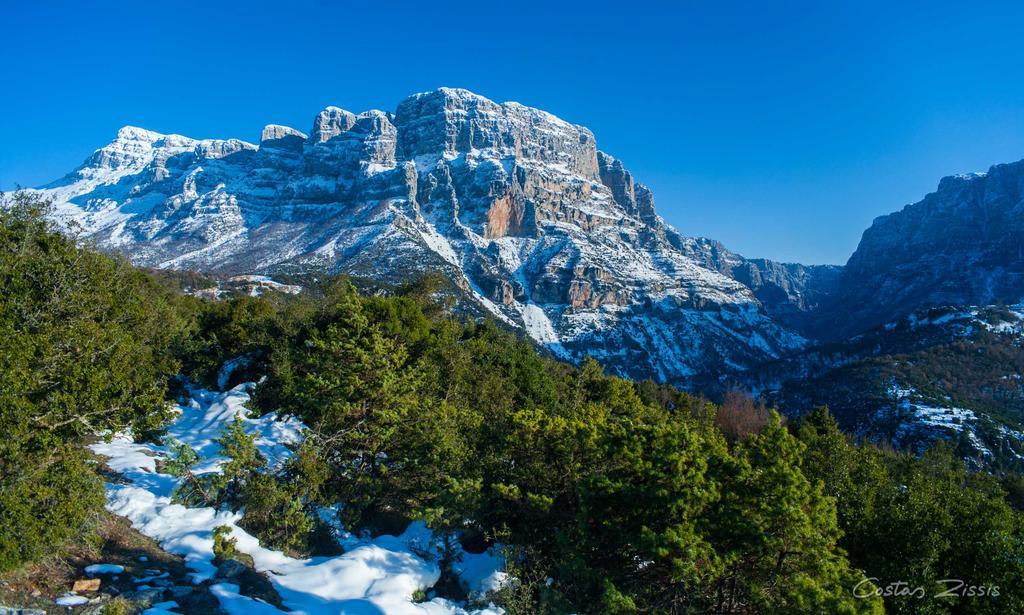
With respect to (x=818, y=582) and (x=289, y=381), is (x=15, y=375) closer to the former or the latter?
(x=289, y=381)

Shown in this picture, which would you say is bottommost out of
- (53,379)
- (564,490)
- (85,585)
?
(85,585)

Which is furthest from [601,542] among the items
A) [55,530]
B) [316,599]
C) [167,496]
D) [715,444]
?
[167,496]

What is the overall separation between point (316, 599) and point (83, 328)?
1132cm

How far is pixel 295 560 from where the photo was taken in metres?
16.6

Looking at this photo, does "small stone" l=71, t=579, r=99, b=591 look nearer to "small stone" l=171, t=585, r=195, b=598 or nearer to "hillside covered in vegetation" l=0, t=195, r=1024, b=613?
"hillside covered in vegetation" l=0, t=195, r=1024, b=613

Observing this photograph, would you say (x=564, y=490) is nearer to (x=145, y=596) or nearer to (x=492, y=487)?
(x=492, y=487)

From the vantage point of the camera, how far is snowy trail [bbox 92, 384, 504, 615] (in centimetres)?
1445

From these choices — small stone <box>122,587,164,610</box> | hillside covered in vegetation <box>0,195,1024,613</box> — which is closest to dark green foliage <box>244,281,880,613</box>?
hillside covered in vegetation <box>0,195,1024,613</box>

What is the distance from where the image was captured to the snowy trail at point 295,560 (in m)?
14.4

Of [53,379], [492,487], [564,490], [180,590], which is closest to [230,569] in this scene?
[180,590]

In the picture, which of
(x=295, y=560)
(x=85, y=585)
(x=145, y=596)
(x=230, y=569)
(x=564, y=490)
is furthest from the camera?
(x=564, y=490)

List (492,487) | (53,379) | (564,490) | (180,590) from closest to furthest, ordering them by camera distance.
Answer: (180,590) < (53,379) < (564,490) < (492,487)

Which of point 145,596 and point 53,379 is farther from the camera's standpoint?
point 53,379

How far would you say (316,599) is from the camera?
1455cm
